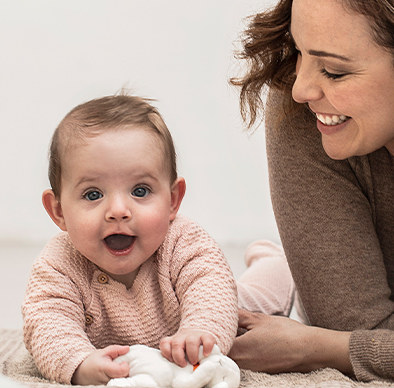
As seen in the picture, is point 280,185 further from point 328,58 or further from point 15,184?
point 15,184

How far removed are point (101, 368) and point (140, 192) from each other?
0.34 m

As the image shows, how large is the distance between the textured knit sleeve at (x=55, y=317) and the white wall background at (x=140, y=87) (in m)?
2.03

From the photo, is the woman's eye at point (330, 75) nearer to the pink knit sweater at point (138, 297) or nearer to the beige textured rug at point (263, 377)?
the pink knit sweater at point (138, 297)

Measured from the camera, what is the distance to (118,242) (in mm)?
1466

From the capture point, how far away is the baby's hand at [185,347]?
1.31 m

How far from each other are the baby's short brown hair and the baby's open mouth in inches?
5.9

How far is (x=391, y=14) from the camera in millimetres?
1368

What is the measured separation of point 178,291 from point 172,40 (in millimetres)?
2237

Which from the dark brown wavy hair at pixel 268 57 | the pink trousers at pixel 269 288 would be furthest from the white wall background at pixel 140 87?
the dark brown wavy hair at pixel 268 57

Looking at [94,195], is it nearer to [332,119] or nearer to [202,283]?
[202,283]

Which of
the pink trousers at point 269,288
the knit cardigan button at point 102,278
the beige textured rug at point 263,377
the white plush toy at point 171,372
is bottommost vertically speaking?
the pink trousers at point 269,288

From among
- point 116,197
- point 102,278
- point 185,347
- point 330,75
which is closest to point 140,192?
point 116,197

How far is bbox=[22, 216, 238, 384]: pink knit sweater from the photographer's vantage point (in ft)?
4.69

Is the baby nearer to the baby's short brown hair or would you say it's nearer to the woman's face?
the baby's short brown hair
